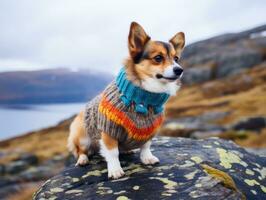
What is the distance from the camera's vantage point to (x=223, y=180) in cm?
903

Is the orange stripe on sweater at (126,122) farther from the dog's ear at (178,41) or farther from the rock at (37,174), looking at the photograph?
the rock at (37,174)

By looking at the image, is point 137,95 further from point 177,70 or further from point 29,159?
point 29,159

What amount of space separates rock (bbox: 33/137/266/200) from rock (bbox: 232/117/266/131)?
26843 millimetres

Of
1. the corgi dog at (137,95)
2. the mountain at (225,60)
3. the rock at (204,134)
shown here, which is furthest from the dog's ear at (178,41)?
the mountain at (225,60)

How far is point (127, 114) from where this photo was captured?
9469mm

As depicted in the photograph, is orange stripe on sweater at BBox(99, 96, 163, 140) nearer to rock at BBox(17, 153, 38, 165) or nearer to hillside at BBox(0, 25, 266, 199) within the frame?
hillside at BBox(0, 25, 266, 199)

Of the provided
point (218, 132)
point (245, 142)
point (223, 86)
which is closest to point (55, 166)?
point (218, 132)

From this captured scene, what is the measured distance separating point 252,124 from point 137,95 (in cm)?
3099

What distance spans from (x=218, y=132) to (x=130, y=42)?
31.8 metres

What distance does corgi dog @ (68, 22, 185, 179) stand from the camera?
906 cm

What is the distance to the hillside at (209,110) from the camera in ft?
131

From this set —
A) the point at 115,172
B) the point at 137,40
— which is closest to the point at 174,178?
the point at 115,172

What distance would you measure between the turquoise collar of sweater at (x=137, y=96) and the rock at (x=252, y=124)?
29.8 m

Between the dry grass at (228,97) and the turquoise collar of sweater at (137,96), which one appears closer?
the turquoise collar of sweater at (137,96)
